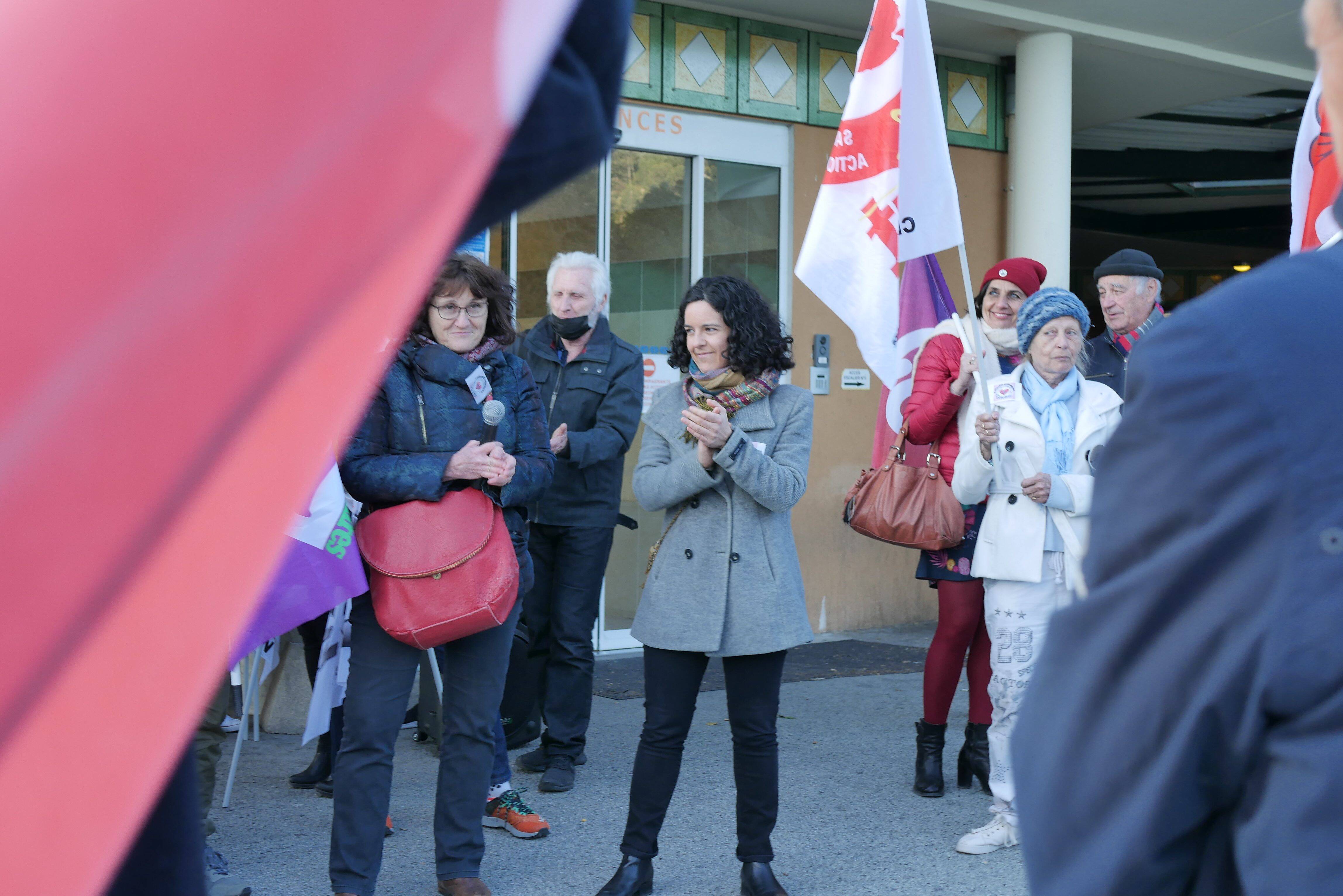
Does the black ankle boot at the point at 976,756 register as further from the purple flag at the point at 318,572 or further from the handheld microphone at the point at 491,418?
the purple flag at the point at 318,572

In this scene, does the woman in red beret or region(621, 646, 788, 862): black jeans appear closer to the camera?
region(621, 646, 788, 862): black jeans

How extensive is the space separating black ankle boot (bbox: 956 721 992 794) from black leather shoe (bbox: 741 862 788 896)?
1480 mm

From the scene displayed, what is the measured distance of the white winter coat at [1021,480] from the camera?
163 inches

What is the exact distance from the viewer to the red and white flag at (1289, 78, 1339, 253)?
3066 millimetres

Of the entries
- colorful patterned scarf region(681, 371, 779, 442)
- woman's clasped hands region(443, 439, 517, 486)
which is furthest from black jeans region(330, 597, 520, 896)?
colorful patterned scarf region(681, 371, 779, 442)

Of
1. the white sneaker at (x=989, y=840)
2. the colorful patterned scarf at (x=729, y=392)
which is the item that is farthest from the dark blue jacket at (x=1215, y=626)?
the white sneaker at (x=989, y=840)

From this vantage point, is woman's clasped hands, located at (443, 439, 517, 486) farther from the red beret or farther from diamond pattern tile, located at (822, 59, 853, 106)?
diamond pattern tile, located at (822, 59, 853, 106)

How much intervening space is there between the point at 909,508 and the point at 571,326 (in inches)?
66.1

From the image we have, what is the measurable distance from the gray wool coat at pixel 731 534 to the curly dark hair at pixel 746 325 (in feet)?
0.38

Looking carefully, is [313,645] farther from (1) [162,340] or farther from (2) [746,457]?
(1) [162,340]

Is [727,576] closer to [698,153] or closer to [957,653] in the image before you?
[957,653]

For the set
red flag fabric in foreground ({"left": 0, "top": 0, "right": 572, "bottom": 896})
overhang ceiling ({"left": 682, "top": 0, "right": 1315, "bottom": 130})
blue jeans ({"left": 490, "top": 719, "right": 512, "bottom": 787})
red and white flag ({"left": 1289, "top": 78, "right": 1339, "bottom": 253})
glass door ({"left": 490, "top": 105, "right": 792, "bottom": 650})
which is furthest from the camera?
overhang ceiling ({"left": 682, "top": 0, "right": 1315, "bottom": 130})

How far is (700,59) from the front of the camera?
25.4 feet

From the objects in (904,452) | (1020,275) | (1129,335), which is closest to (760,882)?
(904,452)
